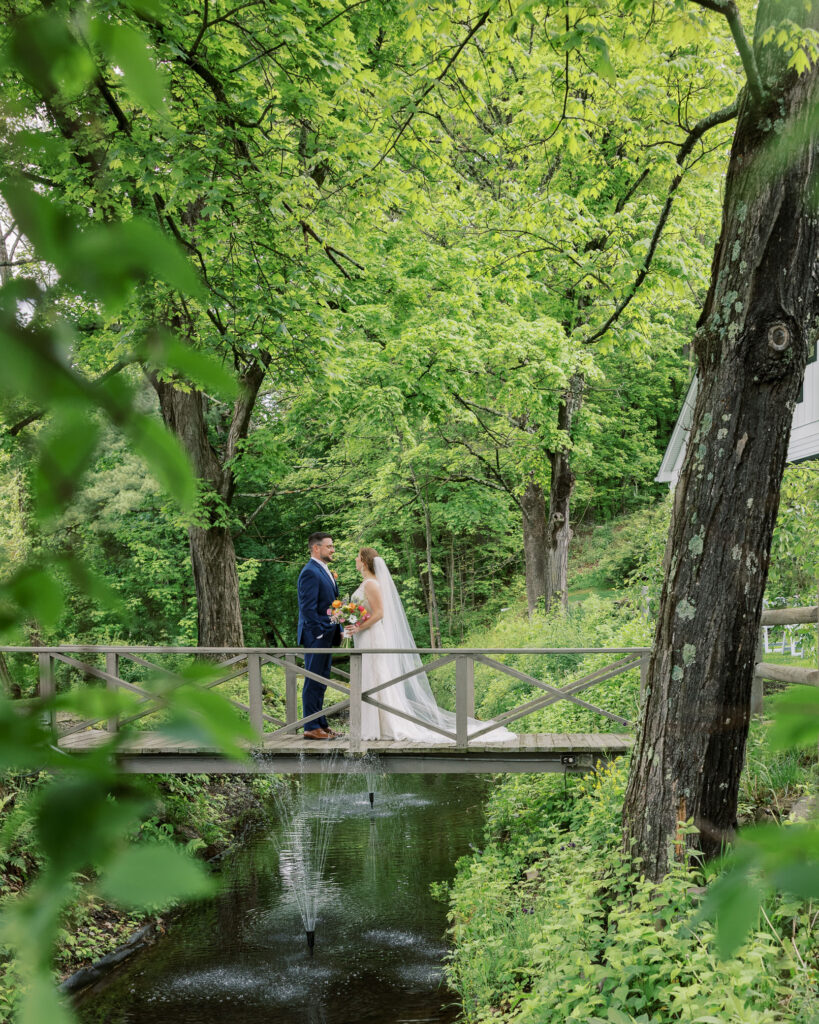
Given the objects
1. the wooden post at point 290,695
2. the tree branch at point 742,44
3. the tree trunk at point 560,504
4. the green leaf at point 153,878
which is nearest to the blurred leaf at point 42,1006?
the green leaf at point 153,878

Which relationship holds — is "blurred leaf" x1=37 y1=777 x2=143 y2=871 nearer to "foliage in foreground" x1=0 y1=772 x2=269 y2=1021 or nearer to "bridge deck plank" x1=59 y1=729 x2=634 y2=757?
"foliage in foreground" x1=0 y1=772 x2=269 y2=1021

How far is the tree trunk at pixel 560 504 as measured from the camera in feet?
53.6

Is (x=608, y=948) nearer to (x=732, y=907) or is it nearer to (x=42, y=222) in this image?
(x=732, y=907)

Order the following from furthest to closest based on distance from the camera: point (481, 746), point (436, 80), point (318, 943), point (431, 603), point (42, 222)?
point (431, 603), point (481, 746), point (318, 943), point (436, 80), point (42, 222)

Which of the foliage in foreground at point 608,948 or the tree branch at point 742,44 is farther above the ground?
the tree branch at point 742,44

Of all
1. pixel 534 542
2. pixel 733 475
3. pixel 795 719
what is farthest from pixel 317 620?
pixel 534 542

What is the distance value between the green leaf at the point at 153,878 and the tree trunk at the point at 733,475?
14.2 ft

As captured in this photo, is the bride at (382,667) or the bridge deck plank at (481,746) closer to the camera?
the bridge deck plank at (481,746)

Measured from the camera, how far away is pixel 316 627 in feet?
28.2

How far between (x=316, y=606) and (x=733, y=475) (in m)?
4.98

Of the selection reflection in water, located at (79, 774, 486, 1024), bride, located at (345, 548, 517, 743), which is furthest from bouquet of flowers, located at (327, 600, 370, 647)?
reflection in water, located at (79, 774, 486, 1024)

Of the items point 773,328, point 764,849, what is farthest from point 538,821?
point 764,849

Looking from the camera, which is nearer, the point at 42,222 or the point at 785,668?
the point at 42,222

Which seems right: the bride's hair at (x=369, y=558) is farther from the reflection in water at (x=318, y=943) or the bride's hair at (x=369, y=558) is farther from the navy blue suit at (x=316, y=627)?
the reflection in water at (x=318, y=943)
